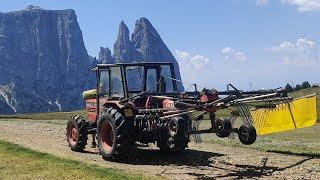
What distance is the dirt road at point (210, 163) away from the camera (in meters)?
13.2

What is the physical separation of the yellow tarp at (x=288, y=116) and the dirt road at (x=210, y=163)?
955mm

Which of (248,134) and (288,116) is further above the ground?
(288,116)

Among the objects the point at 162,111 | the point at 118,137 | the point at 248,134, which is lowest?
the point at 118,137

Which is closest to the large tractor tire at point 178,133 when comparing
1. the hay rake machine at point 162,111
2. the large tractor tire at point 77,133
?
the hay rake machine at point 162,111

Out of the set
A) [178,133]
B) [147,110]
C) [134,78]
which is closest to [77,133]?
[134,78]

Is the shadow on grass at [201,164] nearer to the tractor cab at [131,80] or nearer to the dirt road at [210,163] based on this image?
the dirt road at [210,163]

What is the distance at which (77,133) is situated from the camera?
1916 centimetres

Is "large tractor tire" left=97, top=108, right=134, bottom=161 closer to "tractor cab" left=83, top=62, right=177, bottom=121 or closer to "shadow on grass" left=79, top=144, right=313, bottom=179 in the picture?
"shadow on grass" left=79, top=144, right=313, bottom=179

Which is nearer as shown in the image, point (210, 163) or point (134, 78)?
point (210, 163)

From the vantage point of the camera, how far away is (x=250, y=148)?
18.7 meters

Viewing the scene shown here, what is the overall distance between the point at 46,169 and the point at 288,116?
305 inches

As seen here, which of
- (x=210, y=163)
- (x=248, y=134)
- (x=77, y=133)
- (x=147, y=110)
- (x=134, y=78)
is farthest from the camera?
(x=77, y=133)

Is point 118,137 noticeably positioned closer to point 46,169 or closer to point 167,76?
point 46,169

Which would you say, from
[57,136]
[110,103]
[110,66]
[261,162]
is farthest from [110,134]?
[57,136]
